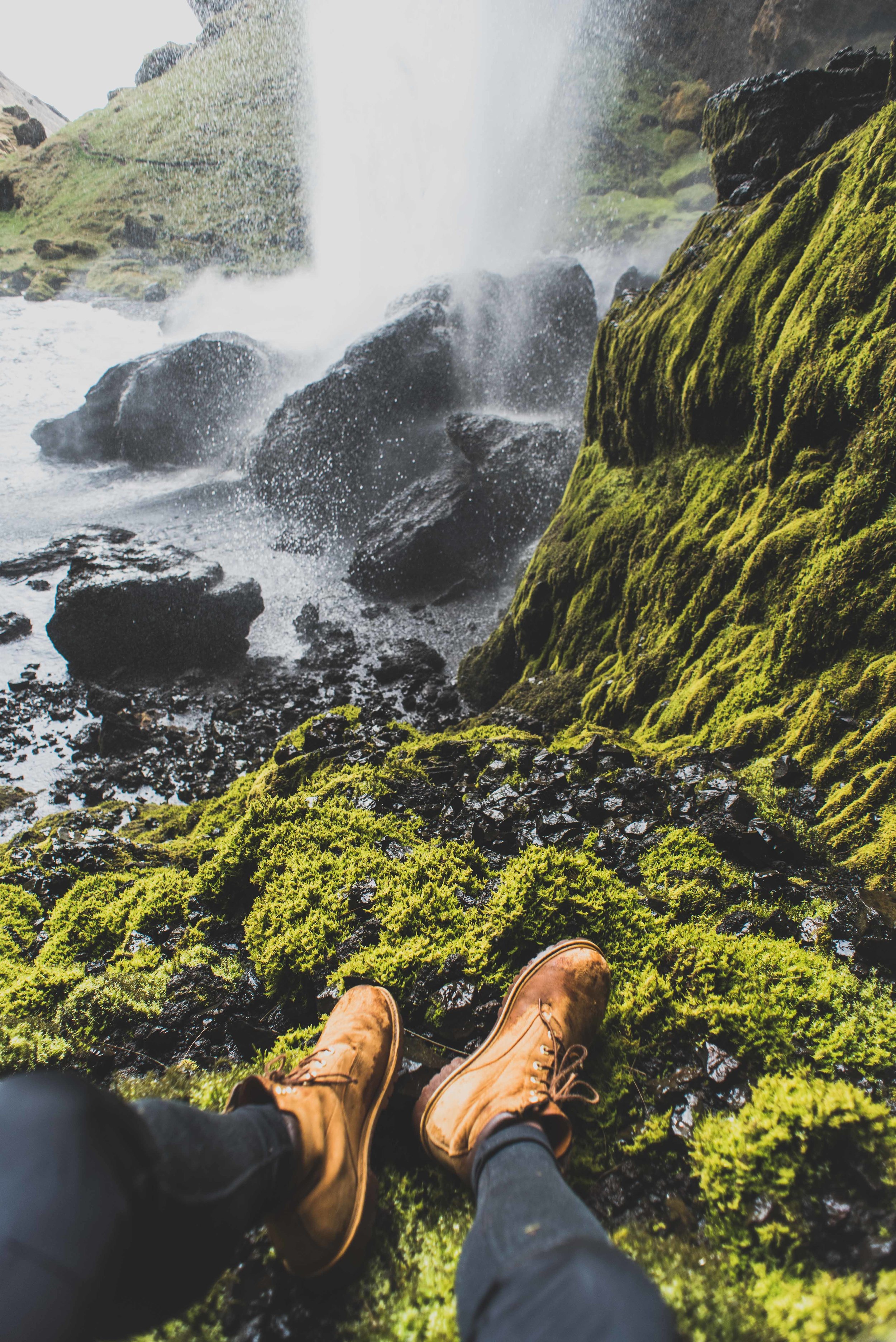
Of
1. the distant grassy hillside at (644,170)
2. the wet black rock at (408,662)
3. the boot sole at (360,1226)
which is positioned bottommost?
the wet black rock at (408,662)

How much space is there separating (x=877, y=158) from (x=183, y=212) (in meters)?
50.9

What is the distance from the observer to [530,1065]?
2.18 meters

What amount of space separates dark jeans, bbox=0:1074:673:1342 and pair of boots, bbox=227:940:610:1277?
234mm

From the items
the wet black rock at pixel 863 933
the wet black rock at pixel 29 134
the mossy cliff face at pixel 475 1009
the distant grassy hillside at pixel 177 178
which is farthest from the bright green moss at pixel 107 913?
the wet black rock at pixel 29 134

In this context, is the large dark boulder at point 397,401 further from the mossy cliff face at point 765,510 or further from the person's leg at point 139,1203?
the person's leg at point 139,1203

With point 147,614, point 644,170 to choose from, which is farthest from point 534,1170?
point 644,170

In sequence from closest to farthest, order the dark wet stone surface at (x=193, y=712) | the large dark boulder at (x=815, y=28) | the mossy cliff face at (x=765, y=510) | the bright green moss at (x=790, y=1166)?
the bright green moss at (x=790, y=1166) → the mossy cliff face at (x=765, y=510) → the dark wet stone surface at (x=193, y=712) → the large dark boulder at (x=815, y=28)

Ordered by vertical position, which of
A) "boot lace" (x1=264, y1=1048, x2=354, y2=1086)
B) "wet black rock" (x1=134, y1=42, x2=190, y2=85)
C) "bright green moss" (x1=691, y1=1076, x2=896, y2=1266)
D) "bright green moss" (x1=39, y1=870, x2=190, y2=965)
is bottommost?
"bright green moss" (x1=39, y1=870, x2=190, y2=965)

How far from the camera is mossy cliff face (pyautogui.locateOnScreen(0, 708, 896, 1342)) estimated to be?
1624 millimetres

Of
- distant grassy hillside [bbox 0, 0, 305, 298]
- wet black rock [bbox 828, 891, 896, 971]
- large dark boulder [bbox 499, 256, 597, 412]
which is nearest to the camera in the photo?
wet black rock [bbox 828, 891, 896, 971]

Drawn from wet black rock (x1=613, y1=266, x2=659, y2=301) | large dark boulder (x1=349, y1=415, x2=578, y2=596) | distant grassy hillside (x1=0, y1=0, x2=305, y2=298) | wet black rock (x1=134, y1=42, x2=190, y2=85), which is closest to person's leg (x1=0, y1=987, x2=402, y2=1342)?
large dark boulder (x1=349, y1=415, x2=578, y2=596)

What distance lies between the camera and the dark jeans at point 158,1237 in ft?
4.03

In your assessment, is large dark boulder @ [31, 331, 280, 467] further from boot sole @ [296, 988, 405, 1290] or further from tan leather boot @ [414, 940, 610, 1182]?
boot sole @ [296, 988, 405, 1290]

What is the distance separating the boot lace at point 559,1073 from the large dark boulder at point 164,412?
78.5 feet
